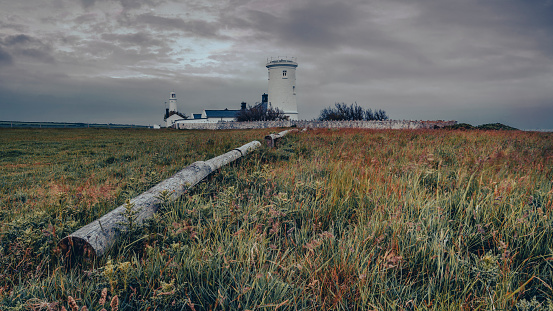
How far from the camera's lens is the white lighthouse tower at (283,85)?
63531mm

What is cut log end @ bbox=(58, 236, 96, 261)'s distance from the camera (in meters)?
2.54

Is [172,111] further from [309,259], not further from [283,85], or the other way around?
[309,259]

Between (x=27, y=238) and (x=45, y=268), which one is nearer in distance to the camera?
(x=45, y=268)

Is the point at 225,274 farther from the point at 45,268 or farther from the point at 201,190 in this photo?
the point at 201,190

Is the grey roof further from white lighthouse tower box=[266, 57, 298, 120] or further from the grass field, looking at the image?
the grass field

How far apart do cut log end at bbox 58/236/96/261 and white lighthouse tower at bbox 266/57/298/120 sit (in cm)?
6272

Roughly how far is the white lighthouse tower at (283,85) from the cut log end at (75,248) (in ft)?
206

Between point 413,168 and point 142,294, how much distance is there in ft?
14.6

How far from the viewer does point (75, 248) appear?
2.60 m

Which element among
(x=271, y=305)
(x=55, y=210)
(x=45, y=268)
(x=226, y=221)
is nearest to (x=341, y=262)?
(x=271, y=305)

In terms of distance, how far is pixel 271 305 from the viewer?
1759 millimetres

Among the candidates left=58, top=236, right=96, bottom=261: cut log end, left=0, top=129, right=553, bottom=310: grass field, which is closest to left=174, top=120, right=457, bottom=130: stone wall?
left=0, top=129, right=553, bottom=310: grass field

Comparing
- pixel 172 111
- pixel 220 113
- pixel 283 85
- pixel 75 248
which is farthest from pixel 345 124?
pixel 172 111

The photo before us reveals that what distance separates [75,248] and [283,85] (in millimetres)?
63491
